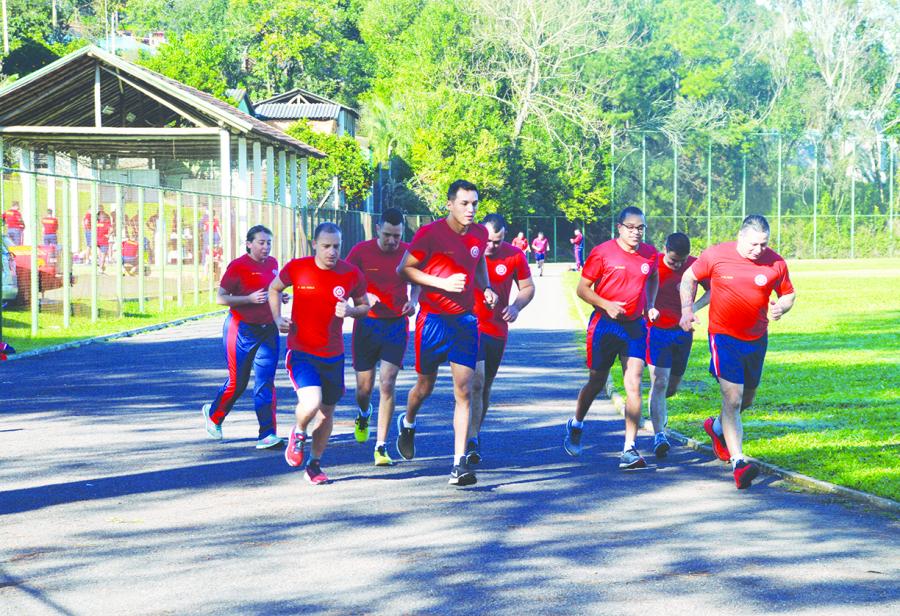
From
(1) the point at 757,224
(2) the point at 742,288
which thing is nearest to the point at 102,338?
(2) the point at 742,288

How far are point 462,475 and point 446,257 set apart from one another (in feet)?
4.85

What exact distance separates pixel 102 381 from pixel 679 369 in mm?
7280

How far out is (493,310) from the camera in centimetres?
964

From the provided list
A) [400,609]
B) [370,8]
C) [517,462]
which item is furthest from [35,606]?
[370,8]

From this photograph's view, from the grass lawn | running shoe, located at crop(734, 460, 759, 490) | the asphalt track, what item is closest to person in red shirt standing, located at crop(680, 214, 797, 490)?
running shoe, located at crop(734, 460, 759, 490)

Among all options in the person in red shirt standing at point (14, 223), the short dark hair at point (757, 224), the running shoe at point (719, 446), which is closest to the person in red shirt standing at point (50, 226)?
the person in red shirt standing at point (14, 223)

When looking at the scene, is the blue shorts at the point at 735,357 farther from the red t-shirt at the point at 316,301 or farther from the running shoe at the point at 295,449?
the running shoe at the point at 295,449

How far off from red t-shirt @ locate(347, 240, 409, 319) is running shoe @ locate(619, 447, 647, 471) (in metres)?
2.16

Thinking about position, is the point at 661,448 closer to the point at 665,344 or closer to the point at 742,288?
the point at 665,344

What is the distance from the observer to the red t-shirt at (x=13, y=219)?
66.8ft

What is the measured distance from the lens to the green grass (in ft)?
66.1

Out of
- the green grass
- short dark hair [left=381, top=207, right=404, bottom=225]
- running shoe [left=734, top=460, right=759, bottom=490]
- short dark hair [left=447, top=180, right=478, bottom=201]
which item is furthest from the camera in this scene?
the green grass

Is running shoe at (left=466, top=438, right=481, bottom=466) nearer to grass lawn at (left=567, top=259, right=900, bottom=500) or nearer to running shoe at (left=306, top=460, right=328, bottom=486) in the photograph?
running shoe at (left=306, top=460, right=328, bottom=486)

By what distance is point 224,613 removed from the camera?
17.6ft
